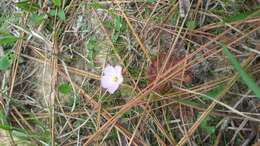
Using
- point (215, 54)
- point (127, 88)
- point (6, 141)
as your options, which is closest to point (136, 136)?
point (127, 88)

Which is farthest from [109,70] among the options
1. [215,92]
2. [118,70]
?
[215,92]

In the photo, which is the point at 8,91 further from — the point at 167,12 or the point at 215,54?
the point at 215,54

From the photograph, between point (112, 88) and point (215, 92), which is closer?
point (215, 92)

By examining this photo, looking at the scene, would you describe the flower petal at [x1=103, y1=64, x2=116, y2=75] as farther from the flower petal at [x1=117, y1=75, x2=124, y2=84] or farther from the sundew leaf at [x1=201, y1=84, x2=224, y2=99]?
the sundew leaf at [x1=201, y1=84, x2=224, y2=99]

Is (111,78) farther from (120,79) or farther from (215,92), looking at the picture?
(215,92)

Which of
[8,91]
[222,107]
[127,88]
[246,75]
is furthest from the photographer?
[8,91]

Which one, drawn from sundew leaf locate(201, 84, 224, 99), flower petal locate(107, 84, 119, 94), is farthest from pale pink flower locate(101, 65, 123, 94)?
sundew leaf locate(201, 84, 224, 99)

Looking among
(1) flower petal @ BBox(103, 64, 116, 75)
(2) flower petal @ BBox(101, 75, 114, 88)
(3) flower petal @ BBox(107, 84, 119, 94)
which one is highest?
(1) flower petal @ BBox(103, 64, 116, 75)

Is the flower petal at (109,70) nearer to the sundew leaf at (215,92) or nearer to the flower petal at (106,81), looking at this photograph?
the flower petal at (106,81)
